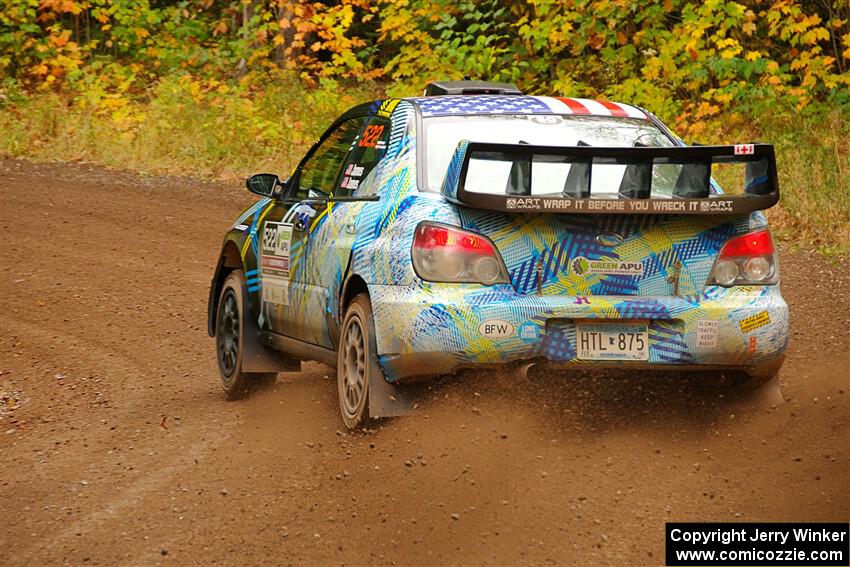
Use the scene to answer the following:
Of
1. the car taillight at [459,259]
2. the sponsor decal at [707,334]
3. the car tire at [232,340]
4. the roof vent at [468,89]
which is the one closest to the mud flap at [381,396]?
the car taillight at [459,259]

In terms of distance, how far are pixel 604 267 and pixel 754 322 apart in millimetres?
710

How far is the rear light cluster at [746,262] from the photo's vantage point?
6.04 m

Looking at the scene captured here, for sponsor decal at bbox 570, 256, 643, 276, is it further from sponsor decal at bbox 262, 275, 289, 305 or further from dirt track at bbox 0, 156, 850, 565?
sponsor decal at bbox 262, 275, 289, 305

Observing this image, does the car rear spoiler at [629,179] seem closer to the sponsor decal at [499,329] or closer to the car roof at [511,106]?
the sponsor decal at [499,329]

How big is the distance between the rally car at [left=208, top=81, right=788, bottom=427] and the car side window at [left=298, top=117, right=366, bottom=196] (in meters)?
0.73

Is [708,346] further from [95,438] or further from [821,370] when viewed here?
[95,438]

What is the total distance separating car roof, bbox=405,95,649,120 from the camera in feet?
22.3

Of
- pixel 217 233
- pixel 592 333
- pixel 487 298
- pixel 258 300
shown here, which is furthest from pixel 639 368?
pixel 217 233

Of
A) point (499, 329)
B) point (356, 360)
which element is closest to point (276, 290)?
point (356, 360)

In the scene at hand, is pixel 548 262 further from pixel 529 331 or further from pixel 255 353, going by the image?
pixel 255 353

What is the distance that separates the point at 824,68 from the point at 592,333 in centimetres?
1336

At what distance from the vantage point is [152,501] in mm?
5934

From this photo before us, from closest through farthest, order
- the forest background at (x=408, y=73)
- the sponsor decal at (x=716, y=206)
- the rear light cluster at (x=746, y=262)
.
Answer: the sponsor decal at (x=716, y=206), the rear light cluster at (x=746, y=262), the forest background at (x=408, y=73)

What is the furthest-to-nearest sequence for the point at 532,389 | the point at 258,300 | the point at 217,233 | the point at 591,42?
the point at 591,42
the point at 217,233
the point at 258,300
the point at 532,389
